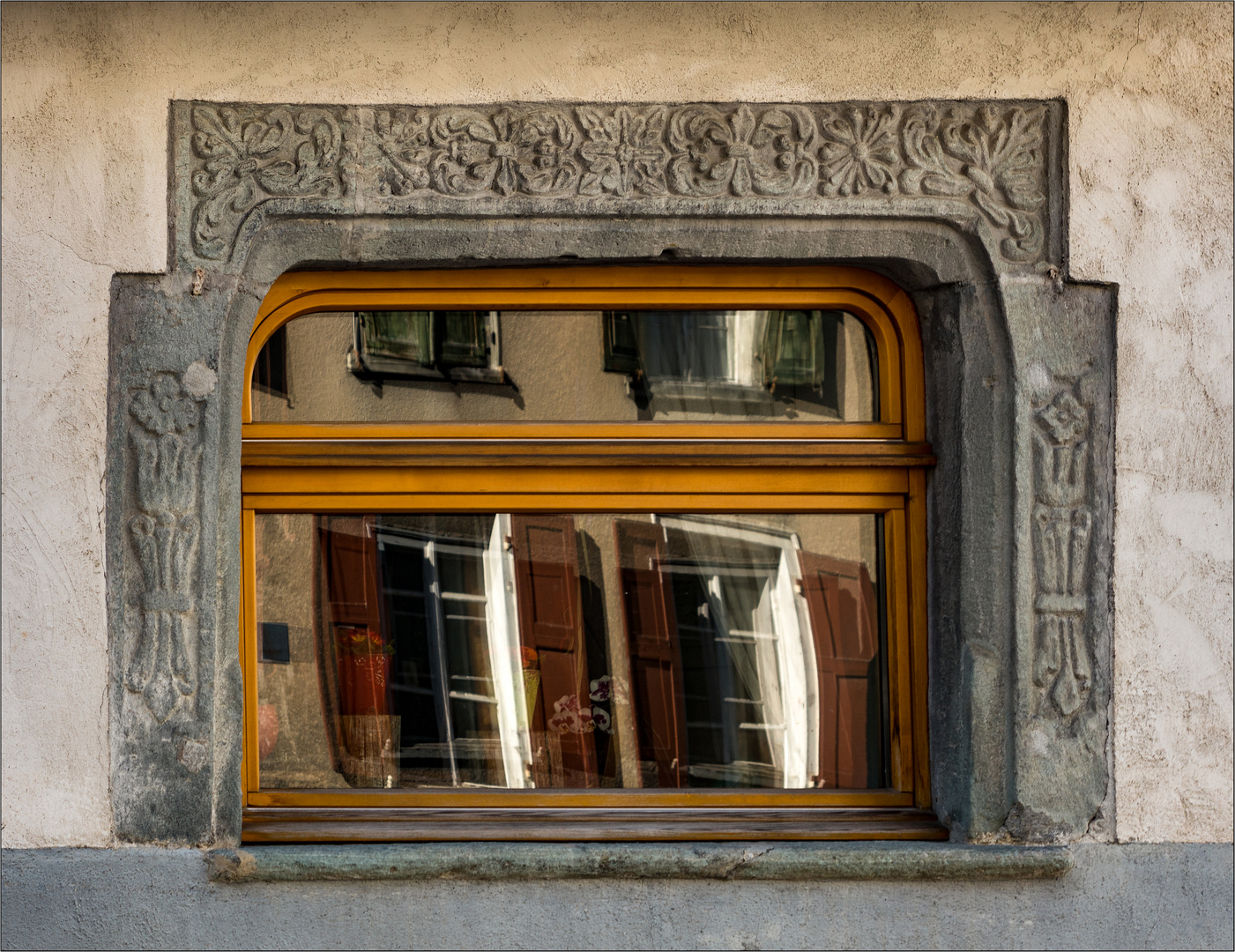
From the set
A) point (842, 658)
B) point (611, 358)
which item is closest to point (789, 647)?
point (842, 658)

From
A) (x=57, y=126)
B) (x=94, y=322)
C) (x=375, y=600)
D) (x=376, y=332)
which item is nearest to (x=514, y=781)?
(x=375, y=600)

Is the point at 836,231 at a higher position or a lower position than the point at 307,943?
higher

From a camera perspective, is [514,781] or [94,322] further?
[514,781]

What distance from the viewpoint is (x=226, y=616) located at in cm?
266

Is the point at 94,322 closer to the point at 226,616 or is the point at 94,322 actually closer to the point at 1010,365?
the point at 226,616

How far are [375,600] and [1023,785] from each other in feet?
5.43

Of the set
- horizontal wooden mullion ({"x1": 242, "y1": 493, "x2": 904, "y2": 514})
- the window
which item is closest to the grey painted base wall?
the window

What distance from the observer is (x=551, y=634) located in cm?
286

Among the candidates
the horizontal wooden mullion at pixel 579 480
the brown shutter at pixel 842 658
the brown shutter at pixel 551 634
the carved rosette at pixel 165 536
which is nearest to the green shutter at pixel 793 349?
the horizontal wooden mullion at pixel 579 480

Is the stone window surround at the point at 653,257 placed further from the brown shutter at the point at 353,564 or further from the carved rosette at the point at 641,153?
the brown shutter at the point at 353,564

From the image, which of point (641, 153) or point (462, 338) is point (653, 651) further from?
point (641, 153)

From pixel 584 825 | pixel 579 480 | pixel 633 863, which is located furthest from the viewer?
pixel 579 480

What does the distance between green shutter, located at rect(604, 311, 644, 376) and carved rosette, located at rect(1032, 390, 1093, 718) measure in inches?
39.3

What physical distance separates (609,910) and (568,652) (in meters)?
0.63
